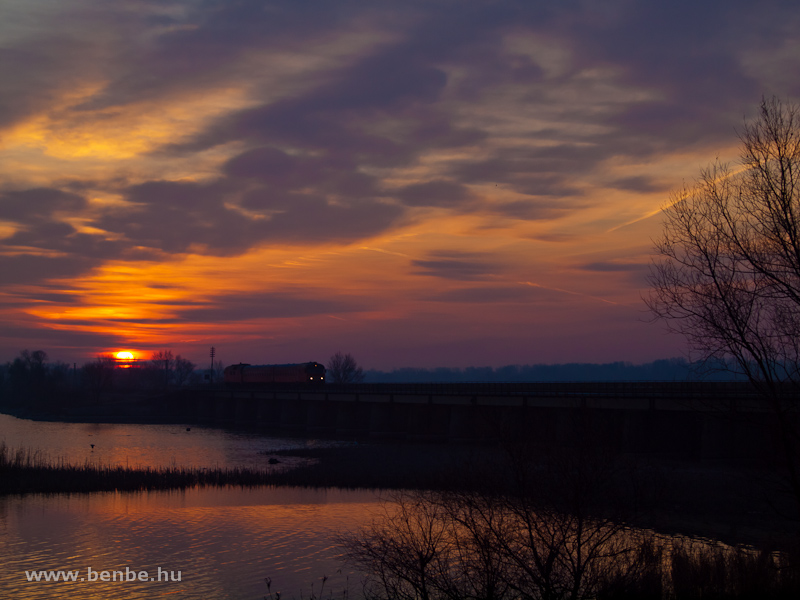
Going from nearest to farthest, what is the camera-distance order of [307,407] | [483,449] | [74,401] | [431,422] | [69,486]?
[69,486], [483,449], [431,422], [307,407], [74,401]

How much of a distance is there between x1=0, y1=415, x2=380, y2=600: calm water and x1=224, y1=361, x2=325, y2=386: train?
217ft

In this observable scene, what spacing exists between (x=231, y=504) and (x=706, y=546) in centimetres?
2107

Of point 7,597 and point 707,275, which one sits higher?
point 707,275

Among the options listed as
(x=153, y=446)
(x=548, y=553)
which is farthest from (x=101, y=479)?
(x=153, y=446)

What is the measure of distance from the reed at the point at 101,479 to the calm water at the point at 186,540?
4.99 feet

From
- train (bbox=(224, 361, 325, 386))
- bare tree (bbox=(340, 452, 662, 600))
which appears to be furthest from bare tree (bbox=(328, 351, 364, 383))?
bare tree (bbox=(340, 452, 662, 600))

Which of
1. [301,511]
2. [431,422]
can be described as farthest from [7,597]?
[431,422]

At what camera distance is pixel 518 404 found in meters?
57.6

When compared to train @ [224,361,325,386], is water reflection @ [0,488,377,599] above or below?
below

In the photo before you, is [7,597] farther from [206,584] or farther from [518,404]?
[518,404]

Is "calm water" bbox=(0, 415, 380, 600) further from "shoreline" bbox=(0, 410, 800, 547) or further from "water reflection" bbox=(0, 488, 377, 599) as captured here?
"shoreline" bbox=(0, 410, 800, 547)

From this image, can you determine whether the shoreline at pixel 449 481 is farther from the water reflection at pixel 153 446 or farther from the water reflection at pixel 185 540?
the water reflection at pixel 153 446

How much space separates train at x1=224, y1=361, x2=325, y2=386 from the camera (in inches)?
4063

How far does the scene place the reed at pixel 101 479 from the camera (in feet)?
116
